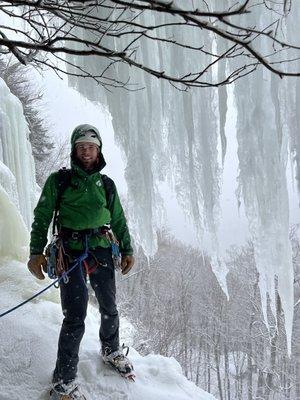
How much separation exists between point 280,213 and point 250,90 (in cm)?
130

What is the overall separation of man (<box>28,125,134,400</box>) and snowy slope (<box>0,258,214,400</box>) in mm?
176

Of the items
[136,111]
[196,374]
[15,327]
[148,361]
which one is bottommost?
[196,374]

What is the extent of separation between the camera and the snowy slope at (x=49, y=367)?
2412mm

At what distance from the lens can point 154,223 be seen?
6070 mm

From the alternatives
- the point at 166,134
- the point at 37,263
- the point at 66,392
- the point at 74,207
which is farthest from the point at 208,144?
the point at 66,392

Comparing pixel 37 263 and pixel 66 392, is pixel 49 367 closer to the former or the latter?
pixel 66 392

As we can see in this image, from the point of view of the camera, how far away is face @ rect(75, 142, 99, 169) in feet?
7.80

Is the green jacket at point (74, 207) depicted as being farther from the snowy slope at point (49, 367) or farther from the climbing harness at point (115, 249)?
the snowy slope at point (49, 367)

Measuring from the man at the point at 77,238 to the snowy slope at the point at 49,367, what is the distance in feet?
0.58

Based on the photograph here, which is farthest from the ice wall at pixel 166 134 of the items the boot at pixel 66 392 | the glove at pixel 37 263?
the boot at pixel 66 392

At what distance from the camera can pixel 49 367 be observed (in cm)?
251

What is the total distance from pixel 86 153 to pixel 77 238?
1.43 feet

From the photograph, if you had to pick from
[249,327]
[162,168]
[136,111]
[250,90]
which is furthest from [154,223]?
[249,327]

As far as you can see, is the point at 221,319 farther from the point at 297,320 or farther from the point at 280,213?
the point at 280,213
